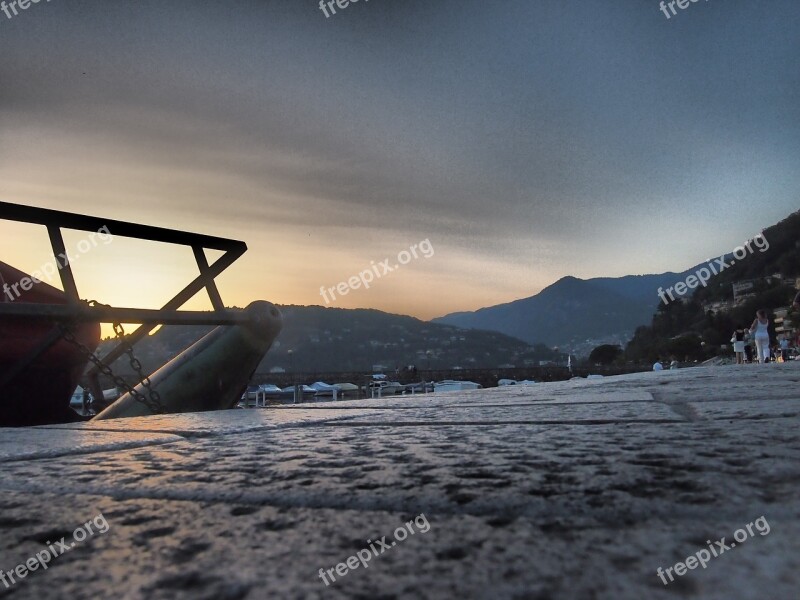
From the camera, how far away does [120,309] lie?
204 inches

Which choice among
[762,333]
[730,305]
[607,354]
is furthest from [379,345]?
[762,333]

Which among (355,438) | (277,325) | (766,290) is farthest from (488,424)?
(766,290)

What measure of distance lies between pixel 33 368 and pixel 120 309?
2.63 meters

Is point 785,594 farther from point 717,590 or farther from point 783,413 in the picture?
point 783,413

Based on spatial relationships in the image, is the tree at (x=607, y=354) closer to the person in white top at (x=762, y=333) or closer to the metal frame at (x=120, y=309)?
the person in white top at (x=762, y=333)

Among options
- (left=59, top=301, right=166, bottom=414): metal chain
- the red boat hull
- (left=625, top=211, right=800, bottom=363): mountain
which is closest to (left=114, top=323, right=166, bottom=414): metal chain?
(left=59, top=301, right=166, bottom=414): metal chain

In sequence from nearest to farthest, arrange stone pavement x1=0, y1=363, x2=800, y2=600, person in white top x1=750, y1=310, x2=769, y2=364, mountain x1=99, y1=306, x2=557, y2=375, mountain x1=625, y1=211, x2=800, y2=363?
stone pavement x1=0, y1=363, x2=800, y2=600 < person in white top x1=750, y1=310, x2=769, y2=364 < mountain x1=625, y1=211, x2=800, y2=363 < mountain x1=99, y1=306, x2=557, y2=375

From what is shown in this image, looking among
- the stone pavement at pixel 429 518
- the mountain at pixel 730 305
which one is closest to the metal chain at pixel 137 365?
the stone pavement at pixel 429 518

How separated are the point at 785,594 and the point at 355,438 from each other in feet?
4.68

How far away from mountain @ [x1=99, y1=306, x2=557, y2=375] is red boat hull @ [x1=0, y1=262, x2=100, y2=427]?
12507 cm

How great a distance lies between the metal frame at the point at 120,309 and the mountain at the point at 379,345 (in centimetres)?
12651

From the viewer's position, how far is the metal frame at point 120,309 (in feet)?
15.9

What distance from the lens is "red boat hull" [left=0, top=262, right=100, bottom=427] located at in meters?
6.46

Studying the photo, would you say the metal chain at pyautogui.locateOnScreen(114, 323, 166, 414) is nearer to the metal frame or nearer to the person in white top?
the metal frame
